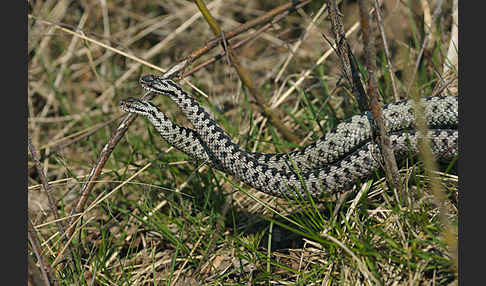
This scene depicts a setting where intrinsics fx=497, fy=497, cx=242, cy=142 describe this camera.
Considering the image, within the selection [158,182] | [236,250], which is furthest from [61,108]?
[236,250]

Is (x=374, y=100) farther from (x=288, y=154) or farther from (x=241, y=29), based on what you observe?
(x=241, y=29)

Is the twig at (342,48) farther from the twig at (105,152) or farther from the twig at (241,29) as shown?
the twig at (105,152)

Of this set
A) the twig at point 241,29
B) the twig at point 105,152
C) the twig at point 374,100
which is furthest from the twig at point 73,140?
the twig at point 374,100

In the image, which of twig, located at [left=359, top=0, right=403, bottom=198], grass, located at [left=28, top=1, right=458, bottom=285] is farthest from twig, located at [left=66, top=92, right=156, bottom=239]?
twig, located at [left=359, top=0, right=403, bottom=198]

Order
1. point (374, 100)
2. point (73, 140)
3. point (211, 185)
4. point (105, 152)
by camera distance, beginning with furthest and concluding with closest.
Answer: point (73, 140)
point (211, 185)
point (105, 152)
point (374, 100)

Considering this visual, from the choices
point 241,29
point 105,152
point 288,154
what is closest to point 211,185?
point 288,154

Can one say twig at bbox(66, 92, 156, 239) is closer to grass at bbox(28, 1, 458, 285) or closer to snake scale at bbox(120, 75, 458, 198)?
grass at bbox(28, 1, 458, 285)

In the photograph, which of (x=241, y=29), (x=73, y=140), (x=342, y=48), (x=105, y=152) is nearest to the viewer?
(x=342, y=48)
